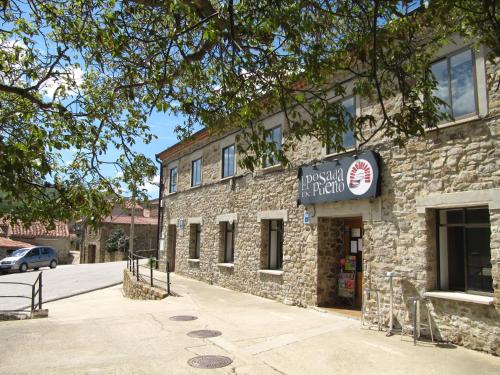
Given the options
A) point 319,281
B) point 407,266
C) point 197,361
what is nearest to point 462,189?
point 407,266

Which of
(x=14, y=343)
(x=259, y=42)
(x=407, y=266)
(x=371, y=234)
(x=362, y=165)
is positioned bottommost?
(x=14, y=343)

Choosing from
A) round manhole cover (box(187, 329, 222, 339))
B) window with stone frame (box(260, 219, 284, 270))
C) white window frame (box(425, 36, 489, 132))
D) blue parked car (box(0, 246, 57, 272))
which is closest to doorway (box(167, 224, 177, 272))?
window with stone frame (box(260, 219, 284, 270))

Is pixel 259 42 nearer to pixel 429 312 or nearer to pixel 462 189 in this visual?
pixel 462 189

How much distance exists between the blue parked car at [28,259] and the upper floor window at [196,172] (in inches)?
628

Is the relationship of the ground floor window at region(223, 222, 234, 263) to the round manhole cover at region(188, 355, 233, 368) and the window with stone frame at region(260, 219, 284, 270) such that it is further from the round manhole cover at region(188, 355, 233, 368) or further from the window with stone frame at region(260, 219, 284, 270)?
the round manhole cover at region(188, 355, 233, 368)

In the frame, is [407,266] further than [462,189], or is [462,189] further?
[407,266]

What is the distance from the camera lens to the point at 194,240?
1717 cm

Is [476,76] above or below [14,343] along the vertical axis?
above

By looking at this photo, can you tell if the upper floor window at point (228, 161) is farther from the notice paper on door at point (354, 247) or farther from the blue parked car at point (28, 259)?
the blue parked car at point (28, 259)

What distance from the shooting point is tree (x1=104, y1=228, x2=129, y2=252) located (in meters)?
36.8

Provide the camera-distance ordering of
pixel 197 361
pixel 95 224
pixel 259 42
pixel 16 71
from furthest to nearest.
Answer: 1. pixel 16 71
2. pixel 197 361
3. pixel 259 42
4. pixel 95 224

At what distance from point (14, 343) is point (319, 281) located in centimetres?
613

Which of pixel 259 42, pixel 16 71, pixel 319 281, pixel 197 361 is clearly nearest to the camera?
pixel 259 42

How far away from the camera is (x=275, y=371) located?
18.7 feet
